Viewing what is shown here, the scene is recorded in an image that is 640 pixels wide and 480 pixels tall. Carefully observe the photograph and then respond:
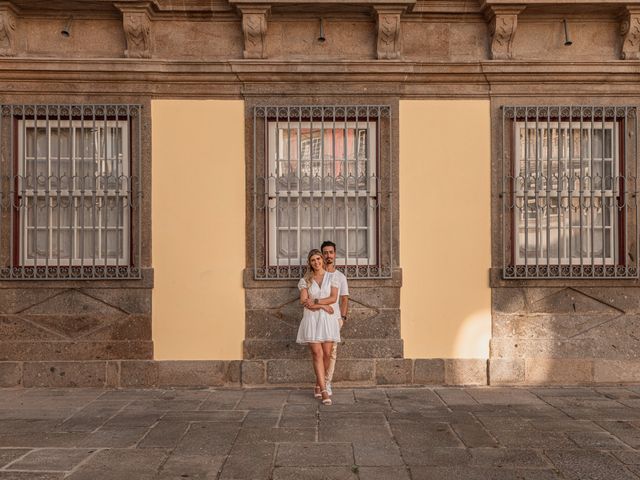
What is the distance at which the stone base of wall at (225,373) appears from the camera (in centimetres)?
782

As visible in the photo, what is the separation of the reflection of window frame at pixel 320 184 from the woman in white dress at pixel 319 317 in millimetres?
779

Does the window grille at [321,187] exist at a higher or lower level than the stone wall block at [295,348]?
higher

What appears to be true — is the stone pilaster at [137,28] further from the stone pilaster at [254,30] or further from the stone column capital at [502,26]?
the stone column capital at [502,26]

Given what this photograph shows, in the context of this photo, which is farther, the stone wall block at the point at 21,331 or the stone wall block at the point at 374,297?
the stone wall block at the point at 374,297

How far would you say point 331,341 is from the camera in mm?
7246

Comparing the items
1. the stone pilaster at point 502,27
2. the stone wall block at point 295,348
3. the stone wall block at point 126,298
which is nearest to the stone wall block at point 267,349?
the stone wall block at point 295,348

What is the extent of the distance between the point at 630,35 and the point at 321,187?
3864 mm

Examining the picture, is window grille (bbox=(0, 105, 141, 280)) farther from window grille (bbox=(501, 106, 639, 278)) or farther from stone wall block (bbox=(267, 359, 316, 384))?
window grille (bbox=(501, 106, 639, 278))

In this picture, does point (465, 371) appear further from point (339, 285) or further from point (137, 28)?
point (137, 28)

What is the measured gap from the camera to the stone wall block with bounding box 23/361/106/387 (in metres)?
7.82

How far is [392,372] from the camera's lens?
7.90 meters

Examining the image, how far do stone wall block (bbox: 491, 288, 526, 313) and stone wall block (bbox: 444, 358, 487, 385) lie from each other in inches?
24.6

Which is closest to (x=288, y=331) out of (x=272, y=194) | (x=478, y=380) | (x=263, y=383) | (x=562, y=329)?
(x=263, y=383)

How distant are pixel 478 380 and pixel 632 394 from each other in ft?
5.24
